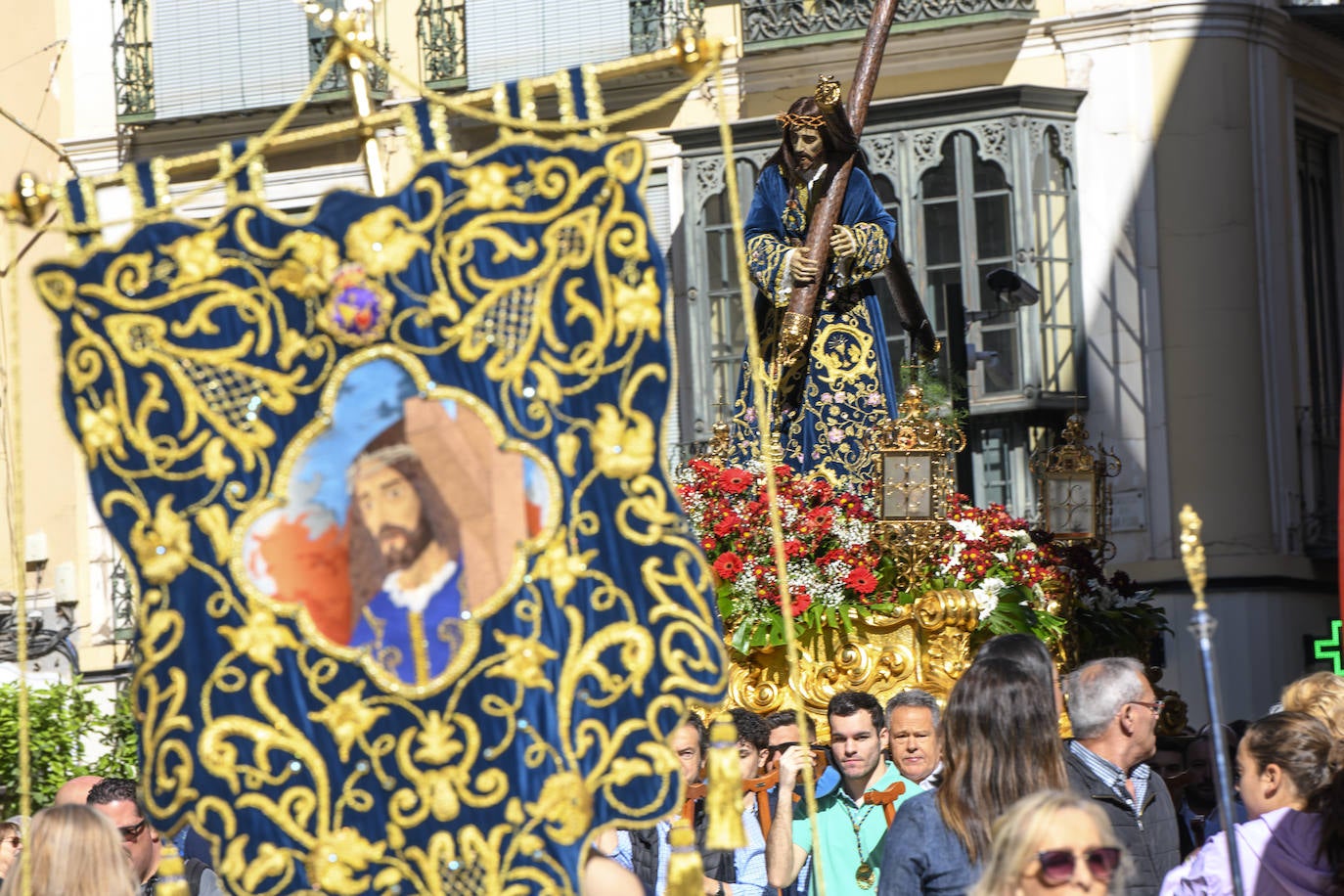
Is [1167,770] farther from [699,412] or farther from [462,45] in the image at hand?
[462,45]

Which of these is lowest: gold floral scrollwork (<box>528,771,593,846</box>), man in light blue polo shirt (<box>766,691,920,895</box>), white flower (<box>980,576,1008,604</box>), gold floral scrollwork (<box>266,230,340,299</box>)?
man in light blue polo shirt (<box>766,691,920,895</box>)

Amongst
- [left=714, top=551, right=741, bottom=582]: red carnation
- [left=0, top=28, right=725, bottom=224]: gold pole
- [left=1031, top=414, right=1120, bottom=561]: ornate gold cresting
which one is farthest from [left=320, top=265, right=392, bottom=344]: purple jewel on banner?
[left=1031, top=414, right=1120, bottom=561]: ornate gold cresting

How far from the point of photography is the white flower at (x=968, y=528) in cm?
923

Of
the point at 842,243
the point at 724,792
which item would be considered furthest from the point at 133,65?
the point at 724,792

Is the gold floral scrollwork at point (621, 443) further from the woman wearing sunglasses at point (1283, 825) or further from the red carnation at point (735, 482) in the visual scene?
the red carnation at point (735, 482)

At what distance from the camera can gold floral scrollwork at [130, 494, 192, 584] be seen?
18.6ft

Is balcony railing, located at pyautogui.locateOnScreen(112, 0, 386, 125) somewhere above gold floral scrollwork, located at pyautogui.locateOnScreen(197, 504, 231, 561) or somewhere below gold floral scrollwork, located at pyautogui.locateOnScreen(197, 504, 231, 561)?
above

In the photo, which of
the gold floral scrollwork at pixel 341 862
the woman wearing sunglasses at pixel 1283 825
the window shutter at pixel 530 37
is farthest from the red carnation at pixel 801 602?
the window shutter at pixel 530 37

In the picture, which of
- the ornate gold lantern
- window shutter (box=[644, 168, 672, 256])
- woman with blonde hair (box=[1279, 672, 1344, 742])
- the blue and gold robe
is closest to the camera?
woman with blonde hair (box=[1279, 672, 1344, 742])

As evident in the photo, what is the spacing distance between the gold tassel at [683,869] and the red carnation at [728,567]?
12.1 feet

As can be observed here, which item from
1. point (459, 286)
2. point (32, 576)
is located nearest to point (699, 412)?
point (32, 576)

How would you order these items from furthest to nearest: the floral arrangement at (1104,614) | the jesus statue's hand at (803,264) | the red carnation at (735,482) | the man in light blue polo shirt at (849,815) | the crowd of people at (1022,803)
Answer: the jesus statue's hand at (803,264) < the floral arrangement at (1104,614) < the red carnation at (735,482) < the man in light blue polo shirt at (849,815) < the crowd of people at (1022,803)

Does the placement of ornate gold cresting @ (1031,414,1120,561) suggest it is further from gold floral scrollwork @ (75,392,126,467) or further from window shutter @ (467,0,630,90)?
window shutter @ (467,0,630,90)

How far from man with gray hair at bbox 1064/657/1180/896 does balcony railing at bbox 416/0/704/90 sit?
12091 millimetres
